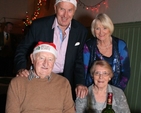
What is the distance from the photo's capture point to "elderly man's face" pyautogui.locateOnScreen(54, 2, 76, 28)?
1888 millimetres

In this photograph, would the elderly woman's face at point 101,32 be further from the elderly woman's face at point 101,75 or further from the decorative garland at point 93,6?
the decorative garland at point 93,6

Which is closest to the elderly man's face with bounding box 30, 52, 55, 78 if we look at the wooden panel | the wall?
the wooden panel

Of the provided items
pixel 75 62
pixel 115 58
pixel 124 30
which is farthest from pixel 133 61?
pixel 75 62

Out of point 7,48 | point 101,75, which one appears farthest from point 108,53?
point 7,48

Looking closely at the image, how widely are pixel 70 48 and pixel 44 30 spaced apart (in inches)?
11.8

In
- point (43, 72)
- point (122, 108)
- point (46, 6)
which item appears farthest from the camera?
point (46, 6)

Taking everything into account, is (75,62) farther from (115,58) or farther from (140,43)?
(140,43)

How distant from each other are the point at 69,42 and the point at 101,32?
338 mm

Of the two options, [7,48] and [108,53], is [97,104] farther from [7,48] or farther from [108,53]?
[7,48]

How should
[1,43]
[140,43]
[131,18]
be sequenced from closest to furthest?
[140,43], [131,18], [1,43]

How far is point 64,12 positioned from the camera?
74.7 inches

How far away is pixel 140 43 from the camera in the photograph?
2.67 m

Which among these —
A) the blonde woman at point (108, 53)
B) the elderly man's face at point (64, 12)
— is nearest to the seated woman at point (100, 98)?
the blonde woman at point (108, 53)

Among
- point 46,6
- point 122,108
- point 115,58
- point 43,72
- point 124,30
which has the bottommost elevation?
point 122,108
